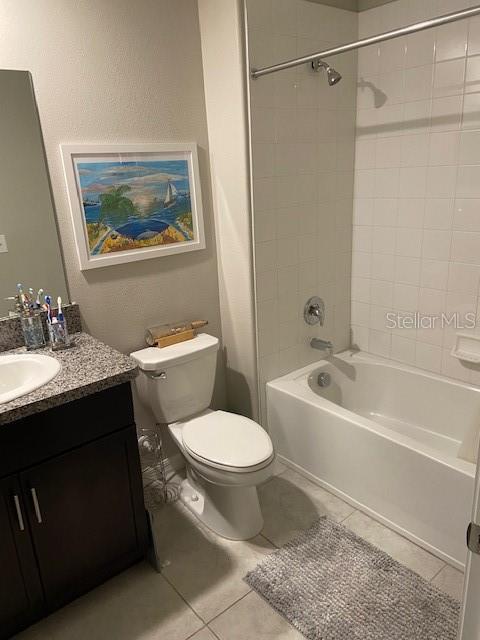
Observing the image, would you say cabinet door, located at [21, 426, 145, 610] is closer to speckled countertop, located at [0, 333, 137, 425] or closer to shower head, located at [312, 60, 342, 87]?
speckled countertop, located at [0, 333, 137, 425]

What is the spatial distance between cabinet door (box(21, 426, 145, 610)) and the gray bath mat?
1.75 feet

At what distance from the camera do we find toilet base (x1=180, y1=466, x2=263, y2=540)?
2012 mm

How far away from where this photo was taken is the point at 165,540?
2.05 metres

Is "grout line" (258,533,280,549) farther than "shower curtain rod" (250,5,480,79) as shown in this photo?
Yes

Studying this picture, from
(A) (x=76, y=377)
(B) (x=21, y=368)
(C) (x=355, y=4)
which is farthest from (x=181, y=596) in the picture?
(C) (x=355, y=4)

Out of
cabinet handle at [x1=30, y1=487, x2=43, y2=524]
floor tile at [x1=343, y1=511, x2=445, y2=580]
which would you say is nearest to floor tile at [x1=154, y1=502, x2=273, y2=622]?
floor tile at [x1=343, y1=511, x2=445, y2=580]

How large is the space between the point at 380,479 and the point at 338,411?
0.33 m

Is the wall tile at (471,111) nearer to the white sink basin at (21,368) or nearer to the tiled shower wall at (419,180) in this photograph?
the tiled shower wall at (419,180)

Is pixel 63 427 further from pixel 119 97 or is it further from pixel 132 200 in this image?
pixel 119 97

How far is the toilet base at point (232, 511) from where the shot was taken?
2012mm

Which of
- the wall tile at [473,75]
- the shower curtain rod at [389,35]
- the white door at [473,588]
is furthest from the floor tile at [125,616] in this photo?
the wall tile at [473,75]

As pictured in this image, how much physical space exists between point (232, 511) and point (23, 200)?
1.48 metres

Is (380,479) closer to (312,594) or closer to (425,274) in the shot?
(312,594)

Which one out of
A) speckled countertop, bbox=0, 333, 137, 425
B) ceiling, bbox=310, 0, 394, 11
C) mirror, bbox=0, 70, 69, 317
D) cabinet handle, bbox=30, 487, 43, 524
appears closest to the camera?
speckled countertop, bbox=0, 333, 137, 425
